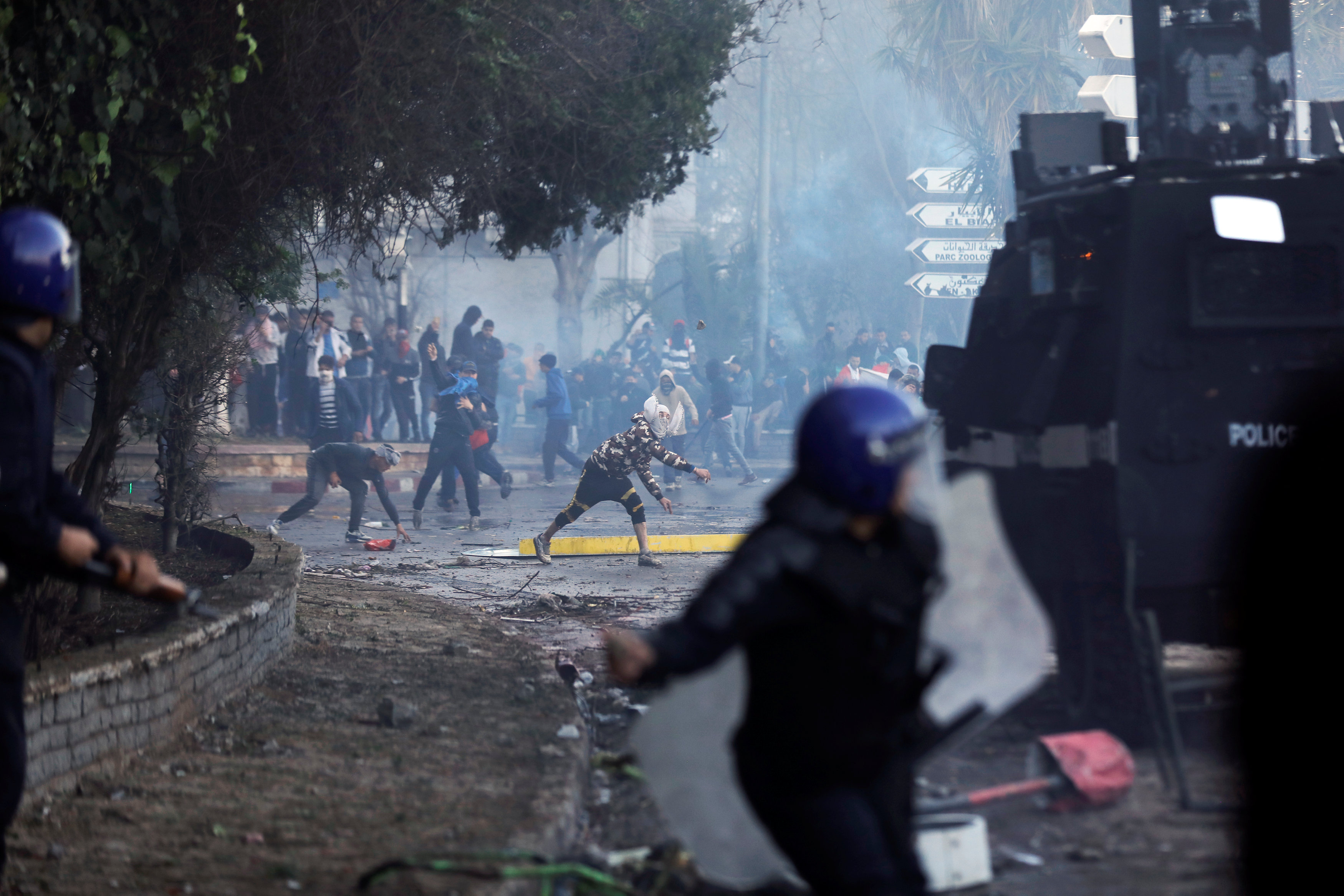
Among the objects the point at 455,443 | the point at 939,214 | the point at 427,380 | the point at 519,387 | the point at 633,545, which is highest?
the point at 939,214

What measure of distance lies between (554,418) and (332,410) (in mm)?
5948

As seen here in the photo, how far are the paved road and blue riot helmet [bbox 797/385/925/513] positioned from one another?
566 cm

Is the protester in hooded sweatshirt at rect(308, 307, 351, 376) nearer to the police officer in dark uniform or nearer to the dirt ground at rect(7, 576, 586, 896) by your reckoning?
the dirt ground at rect(7, 576, 586, 896)

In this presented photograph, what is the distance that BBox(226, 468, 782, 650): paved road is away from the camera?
9.59m

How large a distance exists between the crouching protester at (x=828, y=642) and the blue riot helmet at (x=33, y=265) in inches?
65.7

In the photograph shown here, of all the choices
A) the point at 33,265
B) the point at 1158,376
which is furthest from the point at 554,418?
the point at 33,265

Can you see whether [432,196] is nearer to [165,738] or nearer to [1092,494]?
[165,738]

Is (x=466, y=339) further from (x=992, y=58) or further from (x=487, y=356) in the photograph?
(x=992, y=58)

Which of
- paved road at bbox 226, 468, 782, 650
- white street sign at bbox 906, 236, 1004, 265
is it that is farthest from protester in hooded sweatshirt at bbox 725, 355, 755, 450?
paved road at bbox 226, 468, 782, 650

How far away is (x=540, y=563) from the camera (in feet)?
39.8

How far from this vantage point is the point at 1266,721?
16.9ft

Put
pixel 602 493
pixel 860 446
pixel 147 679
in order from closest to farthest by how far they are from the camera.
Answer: pixel 860 446, pixel 147 679, pixel 602 493

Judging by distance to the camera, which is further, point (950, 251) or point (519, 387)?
point (519, 387)

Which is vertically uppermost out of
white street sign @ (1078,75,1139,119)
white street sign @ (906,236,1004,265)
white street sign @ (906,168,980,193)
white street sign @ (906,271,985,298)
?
white street sign @ (906,168,980,193)
